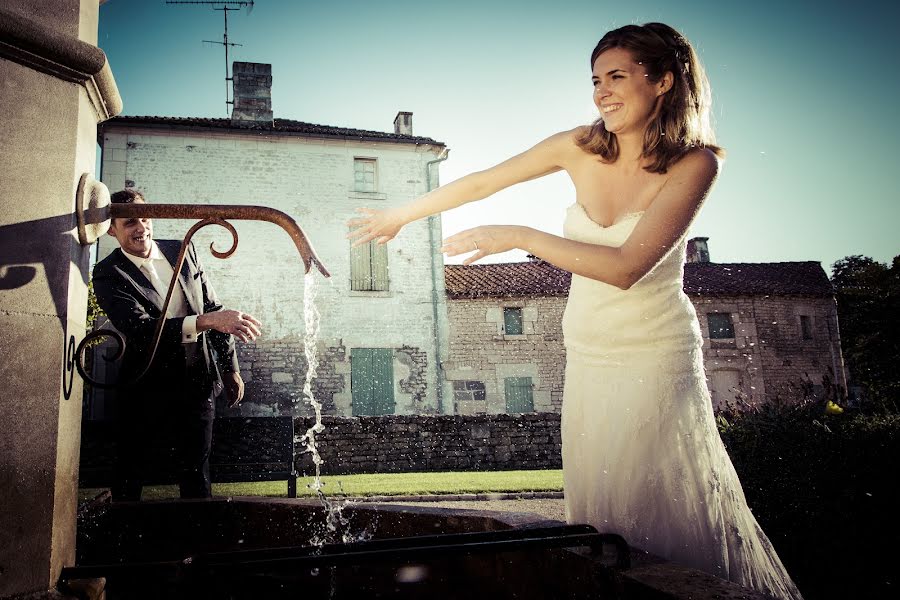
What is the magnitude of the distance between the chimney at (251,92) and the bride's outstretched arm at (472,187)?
19.6 meters

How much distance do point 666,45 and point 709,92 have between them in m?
0.27

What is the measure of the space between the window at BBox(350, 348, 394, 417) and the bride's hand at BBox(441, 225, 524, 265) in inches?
693

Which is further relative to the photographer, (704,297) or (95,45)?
(704,297)

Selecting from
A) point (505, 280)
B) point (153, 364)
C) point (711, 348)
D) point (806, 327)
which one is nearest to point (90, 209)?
point (153, 364)

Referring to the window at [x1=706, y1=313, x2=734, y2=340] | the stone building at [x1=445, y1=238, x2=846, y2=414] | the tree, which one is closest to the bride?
the stone building at [x1=445, y1=238, x2=846, y2=414]

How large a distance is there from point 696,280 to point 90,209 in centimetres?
2784

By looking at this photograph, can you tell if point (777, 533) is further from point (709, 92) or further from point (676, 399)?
point (709, 92)

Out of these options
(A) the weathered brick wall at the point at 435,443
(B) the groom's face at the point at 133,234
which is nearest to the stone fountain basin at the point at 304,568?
(B) the groom's face at the point at 133,234

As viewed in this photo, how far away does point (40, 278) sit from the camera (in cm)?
128

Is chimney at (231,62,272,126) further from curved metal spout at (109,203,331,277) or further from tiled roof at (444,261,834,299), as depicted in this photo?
curved metal spout at (109,203,331,277)

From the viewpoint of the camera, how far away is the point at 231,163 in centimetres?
1898

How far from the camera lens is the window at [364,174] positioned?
20.3 m

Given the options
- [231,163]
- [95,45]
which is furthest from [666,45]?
[231,163]

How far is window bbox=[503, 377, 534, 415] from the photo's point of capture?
70.8ft
